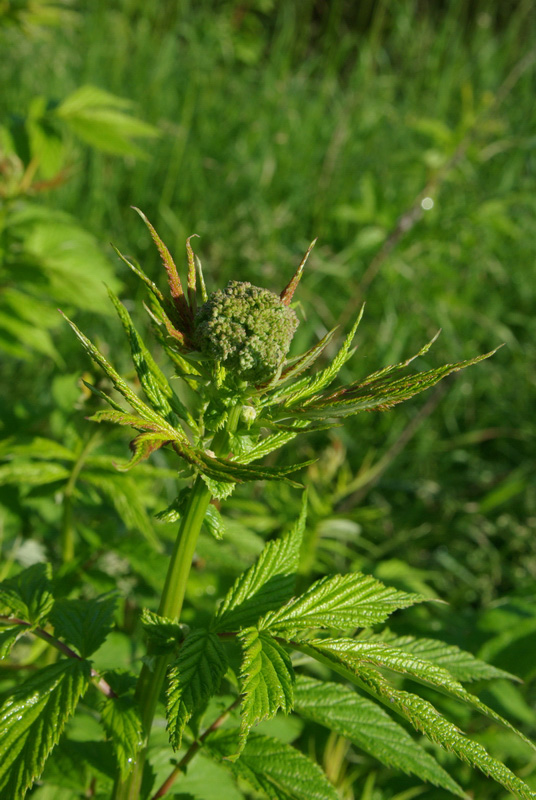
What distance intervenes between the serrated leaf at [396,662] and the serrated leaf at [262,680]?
0.04 metres

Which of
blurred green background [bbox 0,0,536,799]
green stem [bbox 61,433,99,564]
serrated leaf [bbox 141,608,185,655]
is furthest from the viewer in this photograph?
blurred green background [bbox 0,0,536,799]

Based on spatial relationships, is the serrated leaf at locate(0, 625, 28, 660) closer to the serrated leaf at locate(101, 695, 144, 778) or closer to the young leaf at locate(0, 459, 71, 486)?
the serrated leaf at locate(101, 695, 144, 778)

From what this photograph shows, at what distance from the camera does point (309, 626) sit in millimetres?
782

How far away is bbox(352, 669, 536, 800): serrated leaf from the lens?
0.69 meters

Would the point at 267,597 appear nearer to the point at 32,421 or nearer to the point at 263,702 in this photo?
the point at 263,702

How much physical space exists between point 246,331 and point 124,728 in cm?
48

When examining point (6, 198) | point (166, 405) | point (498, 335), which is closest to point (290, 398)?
point (166, 405)

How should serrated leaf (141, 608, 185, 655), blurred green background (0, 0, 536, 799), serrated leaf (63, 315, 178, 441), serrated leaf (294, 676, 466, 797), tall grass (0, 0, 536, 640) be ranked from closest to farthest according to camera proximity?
serrated leaf (63, 315, 178, 441), serrated leaf (141, 608, 185, 655), serrated leaf (294, 676, 466, 797), blurred green background (0, 0, 536, 799), tall grass (0, 0, 536, 640)

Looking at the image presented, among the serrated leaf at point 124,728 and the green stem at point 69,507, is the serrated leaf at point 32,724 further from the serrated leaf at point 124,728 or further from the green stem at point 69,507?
the green stem at point 69,507

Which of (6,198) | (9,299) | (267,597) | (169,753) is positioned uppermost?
(6,198)

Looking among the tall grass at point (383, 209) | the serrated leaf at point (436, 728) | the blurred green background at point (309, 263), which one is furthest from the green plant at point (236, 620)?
the tall grass at point (383, 209)

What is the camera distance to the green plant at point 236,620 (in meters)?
0.71

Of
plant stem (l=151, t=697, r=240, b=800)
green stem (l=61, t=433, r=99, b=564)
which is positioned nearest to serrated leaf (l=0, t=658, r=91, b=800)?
plant stem (l=151, t=697, r=240, b=800)

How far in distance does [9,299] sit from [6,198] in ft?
0.83
